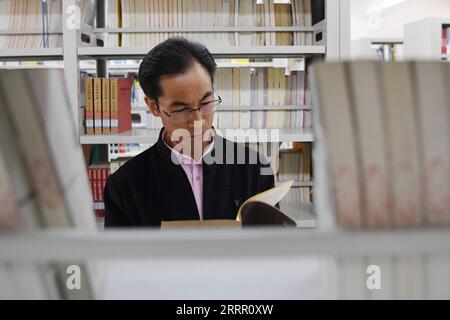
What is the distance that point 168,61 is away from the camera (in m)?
1.45

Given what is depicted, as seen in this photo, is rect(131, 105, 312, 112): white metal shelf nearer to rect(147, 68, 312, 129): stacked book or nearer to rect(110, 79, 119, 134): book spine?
rect(147, 68, 312, 129): stacked book

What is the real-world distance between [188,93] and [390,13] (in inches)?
284

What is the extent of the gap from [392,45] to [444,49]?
102 centimetres

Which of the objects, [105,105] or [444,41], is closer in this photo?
[105,105]

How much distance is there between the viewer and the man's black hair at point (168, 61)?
4.74 feet

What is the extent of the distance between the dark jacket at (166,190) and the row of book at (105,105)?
2.47 ft

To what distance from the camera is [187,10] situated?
2336 mm

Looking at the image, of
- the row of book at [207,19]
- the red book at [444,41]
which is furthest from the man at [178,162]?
the red book at [444,41]

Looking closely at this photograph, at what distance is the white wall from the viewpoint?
7.21 m

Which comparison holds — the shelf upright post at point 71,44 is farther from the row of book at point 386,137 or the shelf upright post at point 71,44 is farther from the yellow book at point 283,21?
the row of book at point 386,137

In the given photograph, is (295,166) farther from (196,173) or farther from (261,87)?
(196,173)

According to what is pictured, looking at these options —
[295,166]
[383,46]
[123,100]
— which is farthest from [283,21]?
[383,46]

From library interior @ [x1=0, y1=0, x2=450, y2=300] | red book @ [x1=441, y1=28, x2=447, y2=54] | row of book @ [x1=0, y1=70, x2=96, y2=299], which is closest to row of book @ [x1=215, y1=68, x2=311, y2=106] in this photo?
library interior @ [x1=0, y1=0, x2=450, y2=300]

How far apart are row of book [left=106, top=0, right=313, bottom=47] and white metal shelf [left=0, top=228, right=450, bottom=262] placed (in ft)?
6.97
